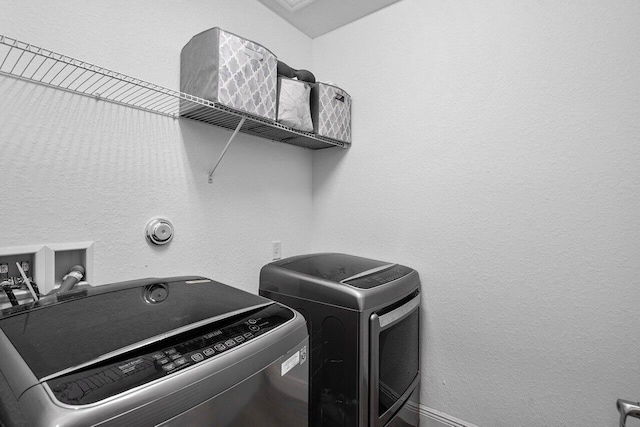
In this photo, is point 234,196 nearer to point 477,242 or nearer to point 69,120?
point 69,120

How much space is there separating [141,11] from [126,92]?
35cm

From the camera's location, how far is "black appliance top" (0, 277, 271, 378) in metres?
0.56

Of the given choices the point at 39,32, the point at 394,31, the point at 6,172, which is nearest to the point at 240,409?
the point at 6,172

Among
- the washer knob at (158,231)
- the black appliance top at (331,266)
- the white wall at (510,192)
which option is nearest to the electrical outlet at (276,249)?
the black appliance top at (331,266)

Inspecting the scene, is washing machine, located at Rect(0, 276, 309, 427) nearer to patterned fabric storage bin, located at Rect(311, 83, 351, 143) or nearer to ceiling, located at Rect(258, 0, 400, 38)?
patterned fabric storage bin, located at Rect(311, 83, 351, 143)

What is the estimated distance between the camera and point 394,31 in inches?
65.6

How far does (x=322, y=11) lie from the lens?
1.72 meters

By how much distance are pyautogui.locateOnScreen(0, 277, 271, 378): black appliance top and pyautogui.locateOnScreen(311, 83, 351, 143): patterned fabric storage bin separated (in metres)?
0.99

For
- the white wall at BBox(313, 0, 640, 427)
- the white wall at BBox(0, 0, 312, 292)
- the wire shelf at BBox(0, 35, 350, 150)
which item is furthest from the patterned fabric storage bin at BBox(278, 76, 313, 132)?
the white wall at BBox(313, 0, 640, 427)

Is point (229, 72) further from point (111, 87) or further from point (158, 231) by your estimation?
point (158, 231)

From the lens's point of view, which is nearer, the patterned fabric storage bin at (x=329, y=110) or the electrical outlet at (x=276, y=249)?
the patterned fabric storage bin at (x=329, y=110)

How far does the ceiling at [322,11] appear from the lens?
65.1 inches

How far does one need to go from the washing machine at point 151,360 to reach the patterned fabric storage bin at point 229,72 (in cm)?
75

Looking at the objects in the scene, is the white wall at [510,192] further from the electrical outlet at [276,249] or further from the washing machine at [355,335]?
the electrical outlet at [276,249]
